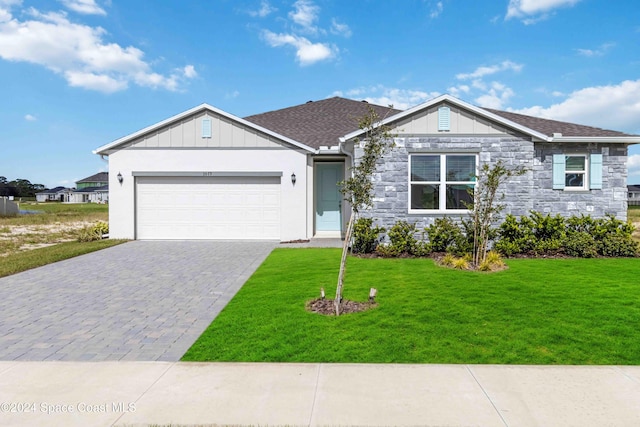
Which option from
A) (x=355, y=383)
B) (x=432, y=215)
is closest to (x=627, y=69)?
(x=432, y=215)

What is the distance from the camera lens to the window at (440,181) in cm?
1149

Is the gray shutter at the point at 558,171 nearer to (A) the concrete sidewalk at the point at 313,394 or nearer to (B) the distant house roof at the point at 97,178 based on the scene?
(A) the concrete sidewalk at the point at 313,394

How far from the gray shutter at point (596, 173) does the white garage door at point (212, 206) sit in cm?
1025

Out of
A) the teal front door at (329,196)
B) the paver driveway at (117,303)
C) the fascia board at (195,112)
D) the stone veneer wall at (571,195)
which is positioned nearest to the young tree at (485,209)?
the stone veneer wall at (571,195)

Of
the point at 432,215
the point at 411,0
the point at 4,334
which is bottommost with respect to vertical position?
the point at 4,334

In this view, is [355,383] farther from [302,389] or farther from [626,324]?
[626,324]

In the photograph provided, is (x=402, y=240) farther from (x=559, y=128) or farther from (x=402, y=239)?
(x=559, y=128)

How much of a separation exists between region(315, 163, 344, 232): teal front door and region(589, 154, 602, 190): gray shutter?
8163mm

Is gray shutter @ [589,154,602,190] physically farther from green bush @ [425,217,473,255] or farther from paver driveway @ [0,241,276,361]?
paver driveway @ [0,241,276,361]

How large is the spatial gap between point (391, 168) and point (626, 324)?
7.17m

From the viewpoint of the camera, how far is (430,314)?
5613mm

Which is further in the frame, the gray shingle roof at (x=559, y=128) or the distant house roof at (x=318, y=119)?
the distant house roof at (x=318, y=119)

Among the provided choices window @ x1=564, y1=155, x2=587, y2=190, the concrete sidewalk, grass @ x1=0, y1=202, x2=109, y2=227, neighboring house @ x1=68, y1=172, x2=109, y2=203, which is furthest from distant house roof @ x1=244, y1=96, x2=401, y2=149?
neighboring house @ x1=68, y1=172, x2=109, y2=203

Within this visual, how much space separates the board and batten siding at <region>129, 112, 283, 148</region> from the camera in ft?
45.6
